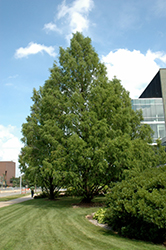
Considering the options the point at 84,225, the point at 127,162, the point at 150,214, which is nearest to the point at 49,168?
the point at 127,162

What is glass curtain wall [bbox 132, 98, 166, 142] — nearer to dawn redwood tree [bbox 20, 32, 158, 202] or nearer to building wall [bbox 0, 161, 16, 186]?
dawn redwood tree [bbox 20, 32, 158, 202]

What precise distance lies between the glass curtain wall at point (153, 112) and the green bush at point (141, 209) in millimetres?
30084

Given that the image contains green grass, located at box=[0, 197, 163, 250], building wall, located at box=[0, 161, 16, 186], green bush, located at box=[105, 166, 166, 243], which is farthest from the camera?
building wall, located at box=[0, 161, 16, 186]

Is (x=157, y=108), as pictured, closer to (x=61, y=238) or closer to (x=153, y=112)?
(x=153, y=112)

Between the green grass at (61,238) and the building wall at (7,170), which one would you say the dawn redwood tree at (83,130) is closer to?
the green grass at (61,238)

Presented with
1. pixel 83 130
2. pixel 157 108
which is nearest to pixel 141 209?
pixel 83 130

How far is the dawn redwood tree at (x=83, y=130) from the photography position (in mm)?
13188

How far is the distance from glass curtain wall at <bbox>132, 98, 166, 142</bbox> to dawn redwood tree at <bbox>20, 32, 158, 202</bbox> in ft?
63.5

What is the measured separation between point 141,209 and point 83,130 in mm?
8400

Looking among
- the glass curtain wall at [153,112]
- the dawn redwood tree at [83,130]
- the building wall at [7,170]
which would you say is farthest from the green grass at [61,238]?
the building wall at [7,170]

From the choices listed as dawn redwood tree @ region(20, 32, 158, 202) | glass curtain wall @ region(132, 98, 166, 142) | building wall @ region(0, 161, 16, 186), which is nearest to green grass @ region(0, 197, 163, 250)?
dawn redwood tree @ region(20, 32, 158, 202)

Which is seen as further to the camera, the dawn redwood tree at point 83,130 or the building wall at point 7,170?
the building wall at point 7,170

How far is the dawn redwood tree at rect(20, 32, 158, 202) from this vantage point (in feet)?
43.3

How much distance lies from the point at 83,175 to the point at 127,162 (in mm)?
2954
